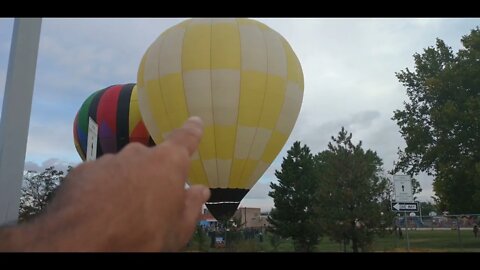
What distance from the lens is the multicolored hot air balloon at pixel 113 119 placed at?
69.2 feet

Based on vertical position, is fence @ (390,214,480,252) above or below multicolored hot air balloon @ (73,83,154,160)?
below

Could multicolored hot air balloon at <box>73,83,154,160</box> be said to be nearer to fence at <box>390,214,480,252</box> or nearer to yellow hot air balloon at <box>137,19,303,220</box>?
yellow hot air balloon at <box>137,19,303,220</box>

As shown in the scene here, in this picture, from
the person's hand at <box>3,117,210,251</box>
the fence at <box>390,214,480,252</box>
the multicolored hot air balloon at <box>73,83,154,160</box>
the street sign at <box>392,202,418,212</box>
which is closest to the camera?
the person's hand at <box>3,117,210,251</box>

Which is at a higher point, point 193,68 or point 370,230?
point 193,68

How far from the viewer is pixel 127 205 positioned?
0.84 m

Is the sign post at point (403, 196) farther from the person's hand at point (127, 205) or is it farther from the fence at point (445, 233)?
the person's hand at point (127, 205)

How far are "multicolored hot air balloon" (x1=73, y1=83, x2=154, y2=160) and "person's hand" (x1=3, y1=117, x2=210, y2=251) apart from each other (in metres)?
19.6

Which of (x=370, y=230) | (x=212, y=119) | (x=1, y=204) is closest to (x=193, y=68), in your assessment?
(x=212, y=119)

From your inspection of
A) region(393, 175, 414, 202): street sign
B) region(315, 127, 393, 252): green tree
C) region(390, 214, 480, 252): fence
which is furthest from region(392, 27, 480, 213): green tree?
region(393, 175, 414, 202): street sign

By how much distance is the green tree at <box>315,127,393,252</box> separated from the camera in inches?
683

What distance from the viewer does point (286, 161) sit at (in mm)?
26641

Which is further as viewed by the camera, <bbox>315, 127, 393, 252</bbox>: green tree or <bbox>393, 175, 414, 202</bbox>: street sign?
<bbox>315, 127, 393, 252</bbox>: green tree
